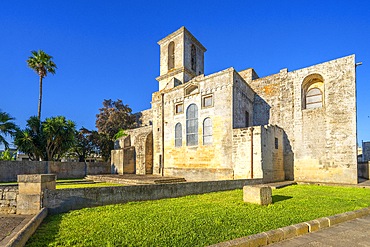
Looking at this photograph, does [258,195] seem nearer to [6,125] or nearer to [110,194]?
[110,194]

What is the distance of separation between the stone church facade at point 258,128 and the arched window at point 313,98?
4cm

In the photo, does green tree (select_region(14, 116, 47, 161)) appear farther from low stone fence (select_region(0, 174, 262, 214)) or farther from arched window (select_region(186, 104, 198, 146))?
low stone fence (select_region(0, 174, 262, 214))

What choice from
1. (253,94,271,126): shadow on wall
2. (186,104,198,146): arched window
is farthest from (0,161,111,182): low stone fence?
(253,94,271,126): shadow on wall

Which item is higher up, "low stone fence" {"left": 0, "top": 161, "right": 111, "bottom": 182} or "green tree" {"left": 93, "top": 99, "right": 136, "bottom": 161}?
"green tree" {"left": 93, "top": 99, "right": 136, "bottom": 161}

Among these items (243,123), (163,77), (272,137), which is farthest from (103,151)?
(272,137)

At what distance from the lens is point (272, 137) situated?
15250mm

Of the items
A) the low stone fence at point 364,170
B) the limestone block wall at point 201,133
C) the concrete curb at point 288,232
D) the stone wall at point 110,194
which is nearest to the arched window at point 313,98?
the limestone block wall at point 201,133

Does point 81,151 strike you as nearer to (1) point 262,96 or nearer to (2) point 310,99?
(1) point 262,96

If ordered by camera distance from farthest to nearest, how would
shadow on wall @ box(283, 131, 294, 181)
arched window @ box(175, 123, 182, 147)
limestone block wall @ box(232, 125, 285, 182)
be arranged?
arched window @ box(175, 123, 182, 147) < shadow on wall @ box(283, 131, 294, 181) < limestone block wall @ box(232, 125, 285, 182)

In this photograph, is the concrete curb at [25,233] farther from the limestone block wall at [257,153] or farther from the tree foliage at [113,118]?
the tree foliage at [113,118]

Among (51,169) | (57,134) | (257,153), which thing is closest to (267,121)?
(257,153)

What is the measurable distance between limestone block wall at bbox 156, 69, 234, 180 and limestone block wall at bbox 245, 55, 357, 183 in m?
4.91

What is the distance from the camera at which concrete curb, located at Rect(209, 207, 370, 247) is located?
142 inches

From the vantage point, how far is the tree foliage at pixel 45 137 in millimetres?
18634
